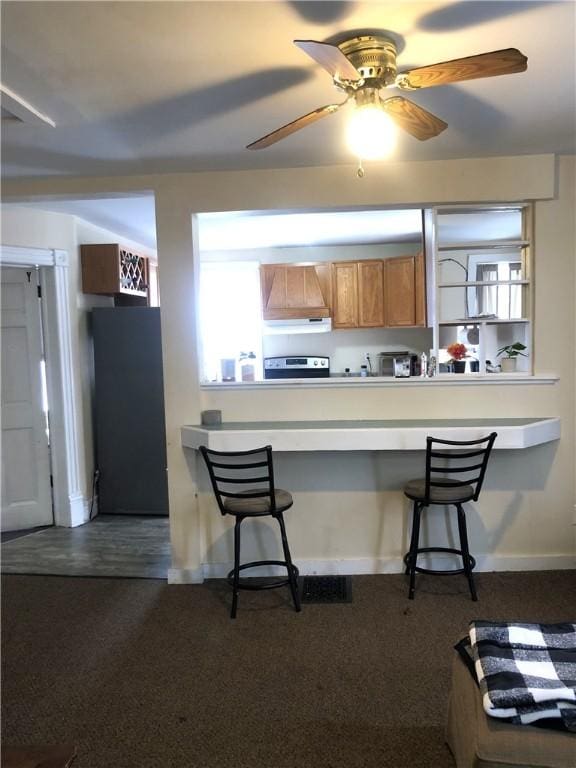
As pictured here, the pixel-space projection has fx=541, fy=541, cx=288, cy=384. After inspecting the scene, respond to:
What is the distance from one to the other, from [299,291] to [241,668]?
4172 mm

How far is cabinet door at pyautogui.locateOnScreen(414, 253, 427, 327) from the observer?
5457mm

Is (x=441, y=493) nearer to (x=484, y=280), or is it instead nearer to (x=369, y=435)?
(x=369, y=435)

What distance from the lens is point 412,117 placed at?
1.94 meters

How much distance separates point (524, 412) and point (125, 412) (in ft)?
10.3

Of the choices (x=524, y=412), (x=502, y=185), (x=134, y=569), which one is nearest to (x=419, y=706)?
(x=524, y=412)

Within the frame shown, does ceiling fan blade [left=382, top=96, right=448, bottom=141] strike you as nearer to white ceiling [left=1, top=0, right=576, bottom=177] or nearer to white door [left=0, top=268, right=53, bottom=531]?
white ceiling [left=1, top=0, right=576, bottom=177]

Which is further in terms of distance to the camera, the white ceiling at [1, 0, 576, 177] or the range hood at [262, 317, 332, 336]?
the range hood at [262, 317, 332, 336]

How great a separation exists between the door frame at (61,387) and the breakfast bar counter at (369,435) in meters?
1.85

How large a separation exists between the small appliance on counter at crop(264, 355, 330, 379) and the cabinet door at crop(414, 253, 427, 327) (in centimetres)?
120

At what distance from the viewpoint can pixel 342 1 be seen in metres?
1.56

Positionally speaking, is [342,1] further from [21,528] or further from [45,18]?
[21,528]

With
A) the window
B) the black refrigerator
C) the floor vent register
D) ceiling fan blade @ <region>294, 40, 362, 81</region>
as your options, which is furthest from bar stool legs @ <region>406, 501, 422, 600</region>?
the window

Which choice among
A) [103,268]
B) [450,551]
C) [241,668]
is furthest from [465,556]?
[103,268]

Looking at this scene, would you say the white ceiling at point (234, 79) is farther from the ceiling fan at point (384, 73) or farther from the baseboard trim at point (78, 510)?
the baseboard trim at point (78, 510)
